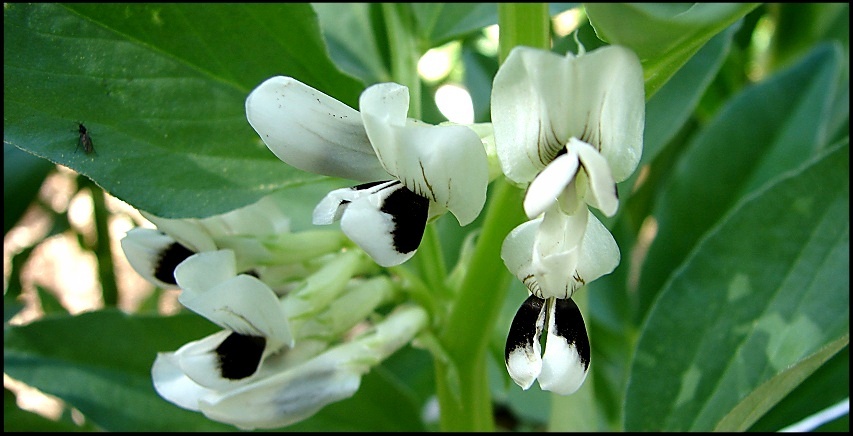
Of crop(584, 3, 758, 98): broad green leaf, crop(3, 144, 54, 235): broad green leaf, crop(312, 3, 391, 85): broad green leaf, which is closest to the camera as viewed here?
crop(584, 3, 758, 98): broad green leaf

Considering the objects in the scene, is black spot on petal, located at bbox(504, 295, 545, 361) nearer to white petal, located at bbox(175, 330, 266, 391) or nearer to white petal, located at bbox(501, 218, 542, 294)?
white petal, located at bbox(501, 218, 542, 294)

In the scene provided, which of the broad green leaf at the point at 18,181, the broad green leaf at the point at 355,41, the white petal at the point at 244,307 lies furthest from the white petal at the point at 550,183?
the broad green leaf at the point at 18,181

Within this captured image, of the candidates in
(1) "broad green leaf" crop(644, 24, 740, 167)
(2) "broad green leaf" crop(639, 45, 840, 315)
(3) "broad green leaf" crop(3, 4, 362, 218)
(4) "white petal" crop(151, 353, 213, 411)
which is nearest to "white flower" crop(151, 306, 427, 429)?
(4) "white petal" crop(151, 353, 213, 411)

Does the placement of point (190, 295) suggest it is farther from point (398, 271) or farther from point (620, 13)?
point (620, 13)

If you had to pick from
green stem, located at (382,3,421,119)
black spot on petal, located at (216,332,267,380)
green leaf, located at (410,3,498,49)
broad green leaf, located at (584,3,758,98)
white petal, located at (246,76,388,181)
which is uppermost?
green leaf, located at (410,3,498,49)

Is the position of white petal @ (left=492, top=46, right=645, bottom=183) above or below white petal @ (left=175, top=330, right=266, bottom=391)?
above

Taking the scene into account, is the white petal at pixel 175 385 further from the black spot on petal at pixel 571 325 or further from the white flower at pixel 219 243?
the black spot on petal at pixel 571 325

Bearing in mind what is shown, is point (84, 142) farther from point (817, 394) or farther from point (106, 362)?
point (817, 394)

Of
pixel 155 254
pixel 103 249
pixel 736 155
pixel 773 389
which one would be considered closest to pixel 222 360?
pixel 155 254
